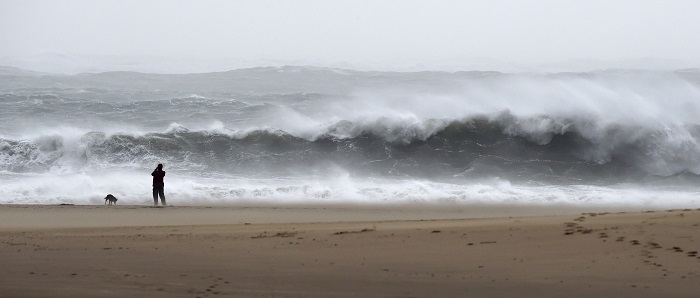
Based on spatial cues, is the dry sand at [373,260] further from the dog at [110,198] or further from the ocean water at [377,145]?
the ocean water at [377,145]

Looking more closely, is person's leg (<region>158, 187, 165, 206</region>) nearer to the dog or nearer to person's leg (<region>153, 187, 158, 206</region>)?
person's leg (<region>153, 187, 158, 206</region>)

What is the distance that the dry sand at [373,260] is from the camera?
604cm

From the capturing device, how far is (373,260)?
7141 mm

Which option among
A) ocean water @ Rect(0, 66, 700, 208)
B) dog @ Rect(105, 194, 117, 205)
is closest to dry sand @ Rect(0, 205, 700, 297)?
dog @ Rect(105, 194, 117, 205)

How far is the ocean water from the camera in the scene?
53.7 ft

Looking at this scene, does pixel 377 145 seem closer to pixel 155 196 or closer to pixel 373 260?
pixel 155 196

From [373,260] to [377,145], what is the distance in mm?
14470

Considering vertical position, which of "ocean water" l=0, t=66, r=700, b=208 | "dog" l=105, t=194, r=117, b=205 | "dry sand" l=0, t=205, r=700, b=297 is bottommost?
"dry sand" l=0, t=205, r=700, b=297

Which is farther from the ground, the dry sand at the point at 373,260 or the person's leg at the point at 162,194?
the person's leg at the point at 162,194

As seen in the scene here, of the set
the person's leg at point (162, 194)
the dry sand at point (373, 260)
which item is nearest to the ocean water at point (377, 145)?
the person's leg at point (162, 194)

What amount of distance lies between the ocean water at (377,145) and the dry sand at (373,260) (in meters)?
6.41

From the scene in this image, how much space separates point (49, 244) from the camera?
8492 mm

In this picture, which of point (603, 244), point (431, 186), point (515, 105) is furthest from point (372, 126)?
point (603, 244)

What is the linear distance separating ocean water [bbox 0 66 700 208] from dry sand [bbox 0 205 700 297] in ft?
21.0
